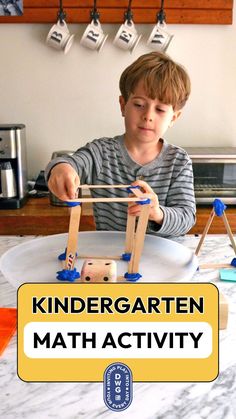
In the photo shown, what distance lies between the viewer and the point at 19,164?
209 cm

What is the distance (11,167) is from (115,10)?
0.81m

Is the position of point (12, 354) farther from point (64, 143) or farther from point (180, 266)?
point (64, 143)

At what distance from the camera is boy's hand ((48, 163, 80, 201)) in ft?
3.04

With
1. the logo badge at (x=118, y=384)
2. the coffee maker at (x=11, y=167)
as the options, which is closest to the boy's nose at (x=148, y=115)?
the logo badge at (x=118, y=384)

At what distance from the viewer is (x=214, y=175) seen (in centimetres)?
212

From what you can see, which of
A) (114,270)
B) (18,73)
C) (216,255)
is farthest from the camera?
(18,73)

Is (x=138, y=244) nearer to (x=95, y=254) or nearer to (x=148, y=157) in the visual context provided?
(x=95, y=254)

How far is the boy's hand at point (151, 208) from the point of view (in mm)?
926

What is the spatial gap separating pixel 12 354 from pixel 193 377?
0.24 m

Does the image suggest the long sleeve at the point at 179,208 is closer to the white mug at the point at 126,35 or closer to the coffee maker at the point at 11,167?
the coffee maker at the point at 11,167

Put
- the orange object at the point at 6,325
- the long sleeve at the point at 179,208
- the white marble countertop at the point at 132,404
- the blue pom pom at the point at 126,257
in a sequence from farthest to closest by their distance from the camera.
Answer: the long sleeve at the point at 179,208
the blue pom pom at the point at 126,257
the orange object at the point at 6,325
the white marble countertop at the point at 132,404

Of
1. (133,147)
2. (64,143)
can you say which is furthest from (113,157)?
(64,143)

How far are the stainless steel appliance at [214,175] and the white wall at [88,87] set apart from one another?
29 cm

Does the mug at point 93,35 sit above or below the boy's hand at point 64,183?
above
